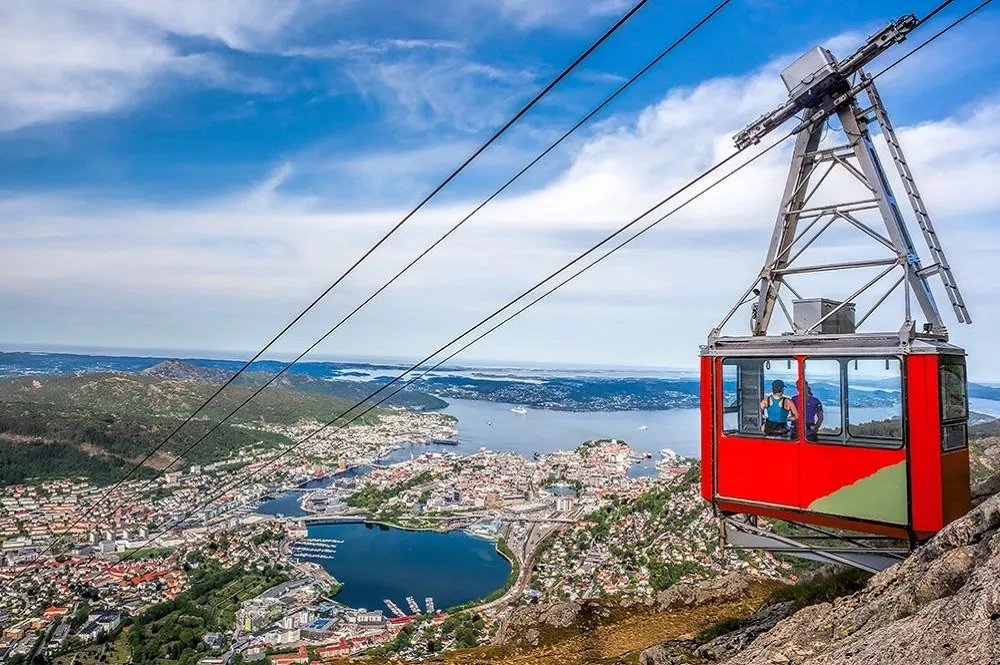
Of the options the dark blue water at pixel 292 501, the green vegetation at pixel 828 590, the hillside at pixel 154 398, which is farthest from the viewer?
the hillside at pixel 154 398

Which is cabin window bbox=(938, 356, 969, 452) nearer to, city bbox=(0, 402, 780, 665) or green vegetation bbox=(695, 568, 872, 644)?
green vegetation bbox=(695, 568, 872, 644)

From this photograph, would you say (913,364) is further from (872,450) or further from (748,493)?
(748,493)

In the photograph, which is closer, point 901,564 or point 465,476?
point 901,564

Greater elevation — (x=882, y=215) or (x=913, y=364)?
(x=882, y=215)

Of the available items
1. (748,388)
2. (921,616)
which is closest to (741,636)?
(748,388)

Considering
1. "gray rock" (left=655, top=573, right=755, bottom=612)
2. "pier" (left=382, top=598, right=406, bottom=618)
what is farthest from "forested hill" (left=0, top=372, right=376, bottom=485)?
"gray rock" (left=655, top=573, right=755, bottom=612)

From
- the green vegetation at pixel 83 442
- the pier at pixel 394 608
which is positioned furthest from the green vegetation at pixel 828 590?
the green vegetation at pixel 83 442

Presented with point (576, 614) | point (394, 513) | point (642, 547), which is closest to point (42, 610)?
point (394, 513)

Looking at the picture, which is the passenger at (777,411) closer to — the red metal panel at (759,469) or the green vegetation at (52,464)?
the red metal panel at (759,469)
